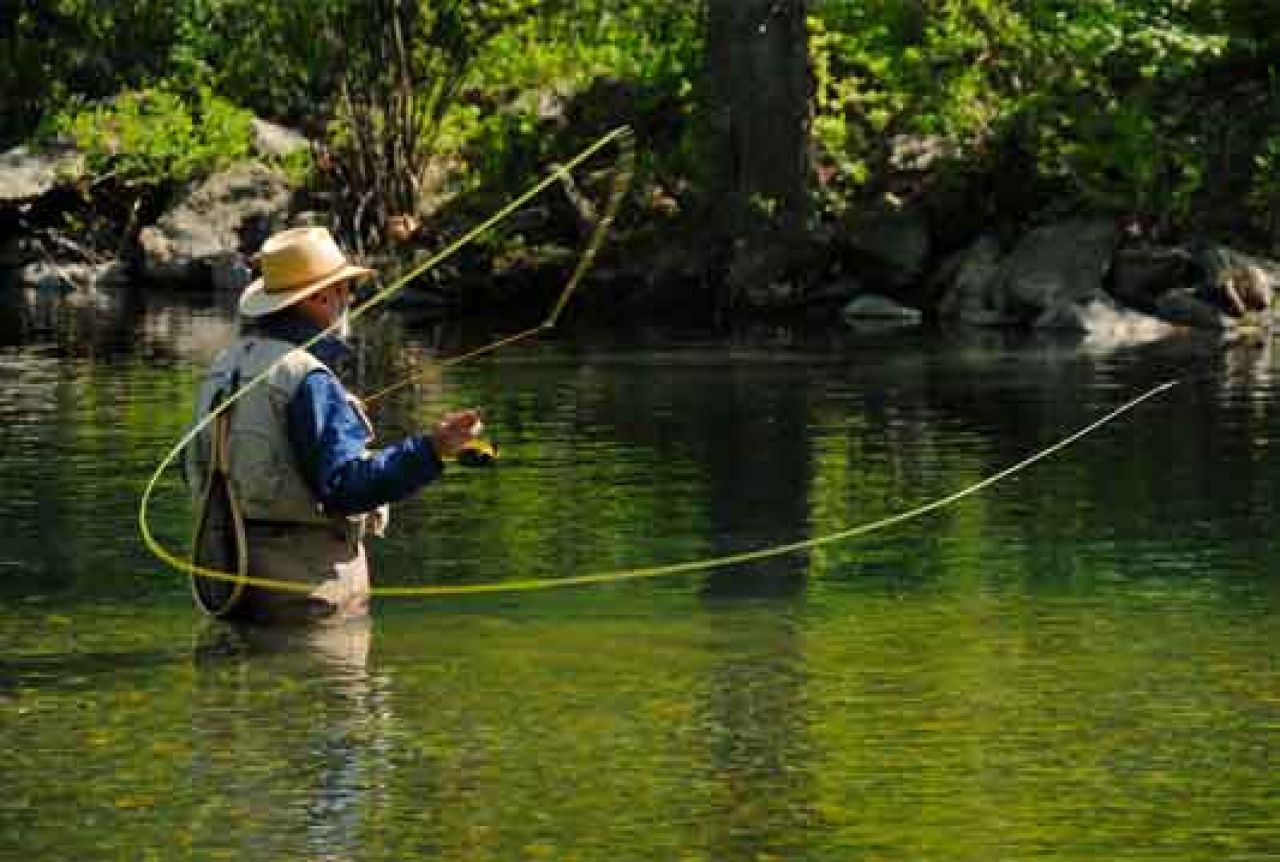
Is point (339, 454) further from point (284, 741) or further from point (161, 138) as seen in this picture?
point (161, 138)

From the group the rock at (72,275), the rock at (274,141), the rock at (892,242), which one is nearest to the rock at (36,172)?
the rock at (72,275)

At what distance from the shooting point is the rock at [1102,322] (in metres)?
23.8

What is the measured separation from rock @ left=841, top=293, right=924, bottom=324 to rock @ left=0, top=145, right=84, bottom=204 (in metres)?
9.47

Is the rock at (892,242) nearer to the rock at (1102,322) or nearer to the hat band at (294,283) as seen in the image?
the rock at (1102,322)

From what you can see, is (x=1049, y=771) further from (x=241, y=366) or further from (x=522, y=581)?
(x=522, y=581)

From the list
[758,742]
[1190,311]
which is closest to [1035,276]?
[1190,311]

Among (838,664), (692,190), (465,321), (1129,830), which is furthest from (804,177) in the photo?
(1129,830)

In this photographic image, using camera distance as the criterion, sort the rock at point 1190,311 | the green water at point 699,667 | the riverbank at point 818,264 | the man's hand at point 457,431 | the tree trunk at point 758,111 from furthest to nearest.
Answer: the tree trunk at point 758,111 < the riverbank at point 818,264 < the rock at point 1190,311 < the man's hand at point 457,431 < the green water at point 699,667

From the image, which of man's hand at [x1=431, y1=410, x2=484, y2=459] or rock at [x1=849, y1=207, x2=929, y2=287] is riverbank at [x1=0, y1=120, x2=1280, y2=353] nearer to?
rock at [x1=849, y1=207, x2=929, y2=287]

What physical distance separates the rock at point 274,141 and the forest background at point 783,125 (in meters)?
0.72

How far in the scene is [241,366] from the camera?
32.0ft

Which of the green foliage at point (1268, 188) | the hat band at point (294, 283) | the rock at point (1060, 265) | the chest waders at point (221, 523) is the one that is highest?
the green foliage at point (1268, 188)

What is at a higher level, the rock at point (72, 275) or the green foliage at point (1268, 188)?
the green foliage at point (1268, 188)

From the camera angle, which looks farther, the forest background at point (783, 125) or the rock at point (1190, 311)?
the forest background at point (783, 125)
